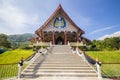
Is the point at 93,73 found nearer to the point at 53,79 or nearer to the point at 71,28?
the point at 53,79

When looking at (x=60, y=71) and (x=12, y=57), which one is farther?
(x=12, y=57)

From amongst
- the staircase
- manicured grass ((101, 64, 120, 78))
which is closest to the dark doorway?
the staircase

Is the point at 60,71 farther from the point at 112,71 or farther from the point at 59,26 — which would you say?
the point at 59,26

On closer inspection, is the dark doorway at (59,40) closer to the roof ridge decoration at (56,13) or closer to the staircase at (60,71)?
the roof ridge decoration at (56,13)

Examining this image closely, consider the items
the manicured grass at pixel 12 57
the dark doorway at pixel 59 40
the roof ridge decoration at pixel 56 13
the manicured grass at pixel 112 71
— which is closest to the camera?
the manicured grass at pixel 112 71

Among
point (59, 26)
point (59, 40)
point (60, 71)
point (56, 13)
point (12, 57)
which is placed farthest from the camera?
point (59, 40)

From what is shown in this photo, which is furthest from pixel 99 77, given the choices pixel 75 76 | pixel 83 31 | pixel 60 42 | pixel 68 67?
pixel 60 42

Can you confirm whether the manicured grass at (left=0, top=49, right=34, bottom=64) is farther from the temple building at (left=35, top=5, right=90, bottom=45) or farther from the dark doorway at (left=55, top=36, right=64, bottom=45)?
the dark doorway at (left=55, top=36, right=64, bottom=45)

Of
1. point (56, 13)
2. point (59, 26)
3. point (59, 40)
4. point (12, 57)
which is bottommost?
point (12, 57)

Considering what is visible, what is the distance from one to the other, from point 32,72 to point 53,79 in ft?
6.13

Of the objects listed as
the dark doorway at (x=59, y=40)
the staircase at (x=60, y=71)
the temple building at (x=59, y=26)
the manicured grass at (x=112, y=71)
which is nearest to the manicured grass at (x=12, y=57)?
the staircase at (x=60, y=71)

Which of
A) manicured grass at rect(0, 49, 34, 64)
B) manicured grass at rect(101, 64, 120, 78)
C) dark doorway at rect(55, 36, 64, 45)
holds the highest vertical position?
dark doorway at rect(55, 36, 64, 45)

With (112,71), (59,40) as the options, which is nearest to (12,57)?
(112,71)

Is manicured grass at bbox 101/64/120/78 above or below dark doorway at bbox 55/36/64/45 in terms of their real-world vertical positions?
below
